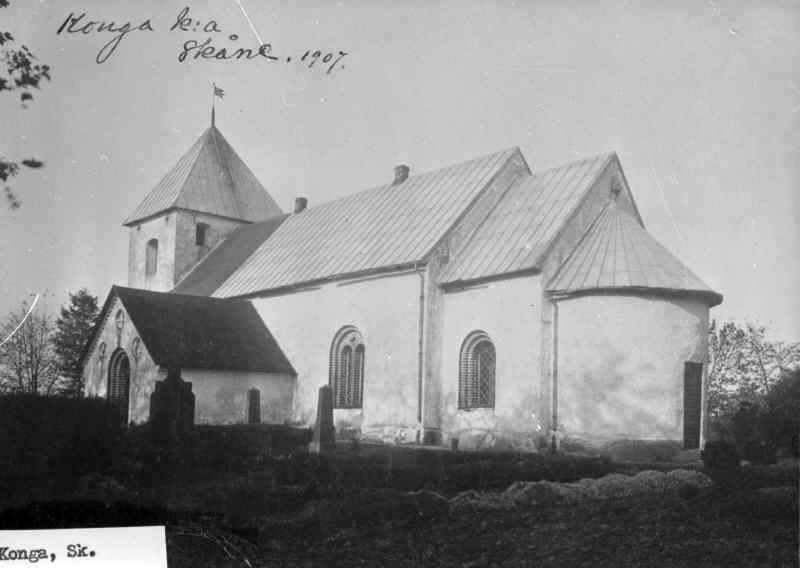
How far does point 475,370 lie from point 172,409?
7060 millimetres

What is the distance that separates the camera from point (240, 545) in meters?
8.90

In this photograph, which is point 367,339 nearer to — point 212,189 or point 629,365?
point 629,365

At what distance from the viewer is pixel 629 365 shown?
53.7 ft

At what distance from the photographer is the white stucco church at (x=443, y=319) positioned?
15.7 m

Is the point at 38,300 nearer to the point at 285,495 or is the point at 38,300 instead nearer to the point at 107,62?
the point at 107,62

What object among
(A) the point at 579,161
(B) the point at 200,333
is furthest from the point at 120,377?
(A) the point at 579,161

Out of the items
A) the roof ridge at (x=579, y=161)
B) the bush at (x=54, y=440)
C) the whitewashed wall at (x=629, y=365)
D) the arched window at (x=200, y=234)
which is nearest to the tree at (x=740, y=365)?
the whitewashed wall at (x=629, y=365)

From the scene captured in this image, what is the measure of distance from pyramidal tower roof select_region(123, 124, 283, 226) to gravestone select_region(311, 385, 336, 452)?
12.2 ft

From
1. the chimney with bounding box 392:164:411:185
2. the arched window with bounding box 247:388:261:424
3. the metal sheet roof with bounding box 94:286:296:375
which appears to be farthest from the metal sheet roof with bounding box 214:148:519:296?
the arched window with bounding box 247:388:261:424

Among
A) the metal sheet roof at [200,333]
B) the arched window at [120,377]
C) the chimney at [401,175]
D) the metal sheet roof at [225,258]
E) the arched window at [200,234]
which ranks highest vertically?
the chimney at [401,175]

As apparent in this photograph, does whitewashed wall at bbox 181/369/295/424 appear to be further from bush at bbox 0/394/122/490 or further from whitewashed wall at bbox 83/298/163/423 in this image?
bush at bbox 0/394/122/490

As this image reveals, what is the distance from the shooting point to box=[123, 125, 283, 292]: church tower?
61.1 ft

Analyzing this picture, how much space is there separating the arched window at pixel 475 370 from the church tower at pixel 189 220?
5.12 metres

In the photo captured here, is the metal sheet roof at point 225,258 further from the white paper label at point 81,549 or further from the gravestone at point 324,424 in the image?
the white paper label at point 81,549
